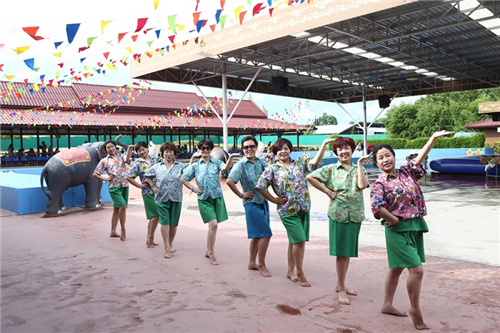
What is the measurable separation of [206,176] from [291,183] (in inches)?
58.1

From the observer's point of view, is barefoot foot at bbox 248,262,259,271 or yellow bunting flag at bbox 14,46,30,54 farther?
yellow bunting flag at bbox 14,46,30,54

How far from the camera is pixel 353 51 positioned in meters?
16.5

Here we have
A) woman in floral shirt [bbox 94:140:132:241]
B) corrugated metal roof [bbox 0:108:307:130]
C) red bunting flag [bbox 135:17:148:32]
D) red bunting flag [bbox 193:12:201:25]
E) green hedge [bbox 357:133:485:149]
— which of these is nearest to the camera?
woman in floral shirt [bbox 94:140:132:241]

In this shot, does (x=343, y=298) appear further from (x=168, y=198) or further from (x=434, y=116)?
(x=434, y=116)

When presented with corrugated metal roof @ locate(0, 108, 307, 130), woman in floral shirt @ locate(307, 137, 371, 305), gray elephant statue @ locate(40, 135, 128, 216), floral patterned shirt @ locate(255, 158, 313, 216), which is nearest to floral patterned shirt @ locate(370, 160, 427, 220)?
woman in floral shirt @ locate(307, 137, 371, 305)

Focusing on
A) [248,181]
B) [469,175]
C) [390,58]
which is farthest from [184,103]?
[248,181]

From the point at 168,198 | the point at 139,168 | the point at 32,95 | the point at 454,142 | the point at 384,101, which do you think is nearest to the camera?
the point at 168,198

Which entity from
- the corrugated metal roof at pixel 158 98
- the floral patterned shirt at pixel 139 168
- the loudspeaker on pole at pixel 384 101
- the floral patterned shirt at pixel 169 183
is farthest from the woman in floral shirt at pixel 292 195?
the corrugated metal roof at pixel 158 98

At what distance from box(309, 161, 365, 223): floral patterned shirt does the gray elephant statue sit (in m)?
7.39

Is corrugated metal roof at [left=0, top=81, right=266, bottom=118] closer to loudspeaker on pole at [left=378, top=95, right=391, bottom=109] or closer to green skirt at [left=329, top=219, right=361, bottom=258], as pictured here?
loudspeaker on pole at [left=378, top=95, right=391, bottom=109]

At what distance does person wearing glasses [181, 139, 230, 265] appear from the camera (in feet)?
18.0

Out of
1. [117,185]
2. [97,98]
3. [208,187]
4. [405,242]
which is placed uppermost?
[97,98]

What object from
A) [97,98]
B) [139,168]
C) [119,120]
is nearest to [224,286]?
[139,168]

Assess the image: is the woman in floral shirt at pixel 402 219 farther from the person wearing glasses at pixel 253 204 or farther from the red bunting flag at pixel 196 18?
the red bunting flag at pixel 196 18
